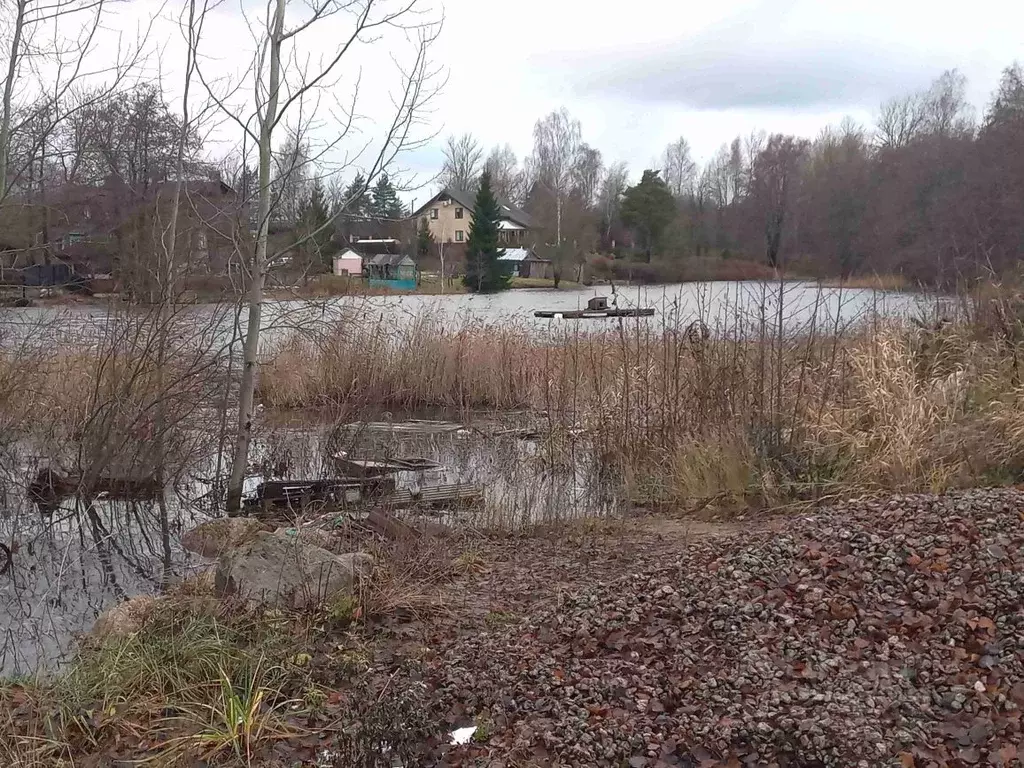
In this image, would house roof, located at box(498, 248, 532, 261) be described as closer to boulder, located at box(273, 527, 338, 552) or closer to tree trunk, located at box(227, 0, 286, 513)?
tree trunk, located at box(227, 0, 286, 513)

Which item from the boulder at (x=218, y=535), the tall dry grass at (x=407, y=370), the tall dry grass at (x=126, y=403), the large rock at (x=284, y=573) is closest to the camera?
the large rock at (x=284, y=573)

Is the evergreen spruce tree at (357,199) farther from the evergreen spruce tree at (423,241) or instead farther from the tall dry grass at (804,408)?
the evergreen spruce tree at (423,241)

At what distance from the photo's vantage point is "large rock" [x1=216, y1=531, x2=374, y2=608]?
429 cm

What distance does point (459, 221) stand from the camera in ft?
201

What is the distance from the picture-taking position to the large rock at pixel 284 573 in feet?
14.1

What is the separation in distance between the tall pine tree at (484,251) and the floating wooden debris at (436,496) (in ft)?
114

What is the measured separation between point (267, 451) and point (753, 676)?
7096 mm

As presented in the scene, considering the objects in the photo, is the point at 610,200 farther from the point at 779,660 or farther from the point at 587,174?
the point at 779,660

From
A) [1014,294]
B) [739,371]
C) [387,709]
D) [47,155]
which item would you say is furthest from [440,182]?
[1014,294]

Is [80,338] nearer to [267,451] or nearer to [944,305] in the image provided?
[267,451]

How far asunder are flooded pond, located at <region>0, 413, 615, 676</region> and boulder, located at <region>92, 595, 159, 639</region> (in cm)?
23

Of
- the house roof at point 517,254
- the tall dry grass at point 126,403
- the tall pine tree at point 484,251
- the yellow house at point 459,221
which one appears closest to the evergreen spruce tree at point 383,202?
the tall dry grass at point 126,403

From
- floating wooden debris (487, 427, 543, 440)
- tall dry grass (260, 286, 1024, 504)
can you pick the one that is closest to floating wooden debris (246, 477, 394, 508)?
tall dry grass (260, 286, 1024, 504)

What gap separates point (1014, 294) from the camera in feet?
25.8
